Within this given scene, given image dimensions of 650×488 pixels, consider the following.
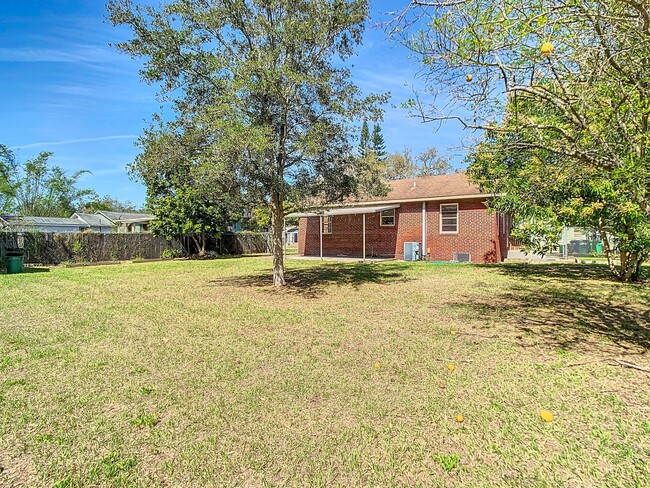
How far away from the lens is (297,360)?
4242 mm

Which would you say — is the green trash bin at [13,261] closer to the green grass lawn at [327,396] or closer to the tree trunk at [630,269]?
the green grass lawn at [327,396]

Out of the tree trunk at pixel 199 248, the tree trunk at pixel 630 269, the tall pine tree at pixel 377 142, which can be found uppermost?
the tall pine tree at pixel 377 142

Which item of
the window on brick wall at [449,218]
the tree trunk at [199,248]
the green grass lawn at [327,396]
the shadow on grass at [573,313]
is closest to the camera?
the green grass lawn at [327,396]

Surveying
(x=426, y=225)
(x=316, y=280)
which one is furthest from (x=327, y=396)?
(x=426, y=225)

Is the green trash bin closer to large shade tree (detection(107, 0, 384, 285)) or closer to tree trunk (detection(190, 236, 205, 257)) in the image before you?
tree trunk (detection(190, 236, 205, 257))

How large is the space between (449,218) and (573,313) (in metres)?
10.6

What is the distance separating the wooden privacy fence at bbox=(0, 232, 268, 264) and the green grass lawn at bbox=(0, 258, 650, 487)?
13.4m

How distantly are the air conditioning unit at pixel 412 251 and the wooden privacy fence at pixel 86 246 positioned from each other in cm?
1356

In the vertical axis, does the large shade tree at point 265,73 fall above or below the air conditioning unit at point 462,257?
above

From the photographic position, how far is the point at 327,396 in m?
3.28

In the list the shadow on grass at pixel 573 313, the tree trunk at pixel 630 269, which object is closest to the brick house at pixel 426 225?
the tree trunk at pixel 630 269

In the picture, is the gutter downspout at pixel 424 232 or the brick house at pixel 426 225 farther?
the gutter downspout at pixel 424 232

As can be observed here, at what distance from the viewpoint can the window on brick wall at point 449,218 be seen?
54.3 ft

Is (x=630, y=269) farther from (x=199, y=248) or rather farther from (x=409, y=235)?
(x=199, y=248)
